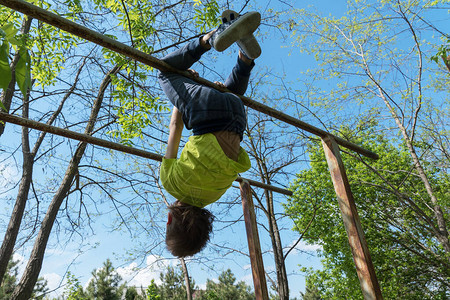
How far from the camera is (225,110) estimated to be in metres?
1.82

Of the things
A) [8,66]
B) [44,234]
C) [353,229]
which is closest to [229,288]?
[44,234]

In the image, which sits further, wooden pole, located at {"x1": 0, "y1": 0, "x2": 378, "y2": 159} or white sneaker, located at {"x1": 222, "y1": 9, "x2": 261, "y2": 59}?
white sneaker, located at {"x1": 222, "y1": 9, "x2": 261, "y2": 59}

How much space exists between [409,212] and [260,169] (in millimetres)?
7062

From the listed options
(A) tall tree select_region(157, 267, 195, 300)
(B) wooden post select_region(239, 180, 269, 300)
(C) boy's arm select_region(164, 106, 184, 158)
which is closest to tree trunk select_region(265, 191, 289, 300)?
(B) wooden post select_region(239, 180, 269, 300)

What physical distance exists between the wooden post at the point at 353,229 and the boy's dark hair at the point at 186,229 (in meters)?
0.99

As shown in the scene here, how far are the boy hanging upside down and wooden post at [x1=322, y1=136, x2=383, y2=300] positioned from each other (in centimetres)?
87

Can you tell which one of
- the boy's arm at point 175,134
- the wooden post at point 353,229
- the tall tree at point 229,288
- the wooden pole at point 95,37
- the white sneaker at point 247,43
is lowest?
the wooden post at point 353,229

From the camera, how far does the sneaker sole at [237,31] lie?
1.70 meters

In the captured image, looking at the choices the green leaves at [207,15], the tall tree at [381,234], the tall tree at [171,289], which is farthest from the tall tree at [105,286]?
the green leaves at [207,15]

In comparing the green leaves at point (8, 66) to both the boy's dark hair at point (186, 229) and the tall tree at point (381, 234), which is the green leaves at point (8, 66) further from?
→ the tall tree at point (381, 234)

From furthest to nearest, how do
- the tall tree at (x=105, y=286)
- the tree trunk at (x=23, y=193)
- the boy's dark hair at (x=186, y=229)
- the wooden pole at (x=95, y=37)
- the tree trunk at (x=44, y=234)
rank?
the tall tree at (x=105, y=286) < the tree trunk at (x=23, y=193) < the tree trunk at (x=44, y=234) < the boy's dark hair at (x=186, y=229) < the wooden pole at (x=95, y=37)

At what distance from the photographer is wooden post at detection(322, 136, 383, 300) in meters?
2.04

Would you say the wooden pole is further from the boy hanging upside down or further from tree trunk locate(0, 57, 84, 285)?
tree trunk locate(0, 57, 84, 285)

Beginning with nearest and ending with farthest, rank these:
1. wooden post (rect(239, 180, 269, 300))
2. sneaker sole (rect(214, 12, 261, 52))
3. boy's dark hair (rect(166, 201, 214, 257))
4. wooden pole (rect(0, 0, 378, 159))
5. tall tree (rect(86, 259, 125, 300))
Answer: wooden pole (rect(0, 0, 378, 159)), sneaker sole (rect(214, 12, 261, 52)), boy's dark hair (rect(166, 201, 214, 257)), wooden post (rect(239, 180, 269, 300)), tall tree (rect(86, 259, 125, 300))
